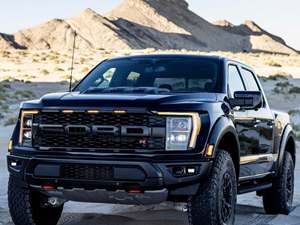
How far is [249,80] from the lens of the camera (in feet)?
30.4

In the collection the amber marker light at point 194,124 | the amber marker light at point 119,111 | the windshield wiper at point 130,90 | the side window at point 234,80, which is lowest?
the amber marker light at point 194,124

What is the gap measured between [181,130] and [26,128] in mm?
1503

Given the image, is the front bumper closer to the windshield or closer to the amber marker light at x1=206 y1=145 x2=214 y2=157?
the amber marker light at x1=206 y1=145 x2=214 y2=157

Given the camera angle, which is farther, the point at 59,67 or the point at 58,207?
the point at 59,67

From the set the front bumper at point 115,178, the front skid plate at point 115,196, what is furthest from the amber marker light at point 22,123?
the front skid plate at point 115,196

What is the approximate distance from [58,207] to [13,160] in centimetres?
116

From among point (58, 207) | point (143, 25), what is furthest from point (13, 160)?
point (143, 25)

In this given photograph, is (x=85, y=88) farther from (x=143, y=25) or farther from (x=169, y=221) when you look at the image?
(x=143, y=25)

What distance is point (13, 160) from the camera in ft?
23.3

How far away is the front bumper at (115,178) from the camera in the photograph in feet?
21.4

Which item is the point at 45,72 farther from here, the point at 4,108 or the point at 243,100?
the point at 243,100

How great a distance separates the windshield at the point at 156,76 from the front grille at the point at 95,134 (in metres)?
0.90

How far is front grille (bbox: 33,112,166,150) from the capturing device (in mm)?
6633

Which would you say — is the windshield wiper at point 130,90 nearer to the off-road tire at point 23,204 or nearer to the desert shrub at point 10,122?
the off-road tire at point 23,204
